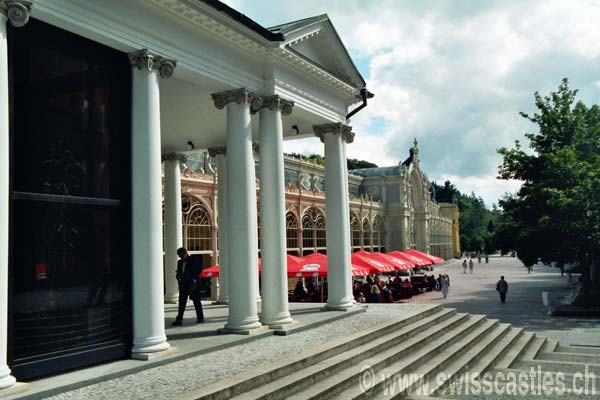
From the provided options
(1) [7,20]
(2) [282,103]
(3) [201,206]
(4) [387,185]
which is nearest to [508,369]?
(2) [282,103]

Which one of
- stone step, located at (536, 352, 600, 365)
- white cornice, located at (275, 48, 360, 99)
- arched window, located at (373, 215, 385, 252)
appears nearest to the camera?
white cornice, located at (275, 48, 360, 99)

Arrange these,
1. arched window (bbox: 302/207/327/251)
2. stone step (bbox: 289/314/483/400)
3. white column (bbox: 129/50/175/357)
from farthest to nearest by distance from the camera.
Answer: arched window (bbox: 302/207/327/251)
white column (bbox: 129/50/175/357)
stone step (bbox: 289/314/483/400)

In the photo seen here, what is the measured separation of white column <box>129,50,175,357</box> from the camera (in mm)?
8719

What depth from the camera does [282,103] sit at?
1250cm

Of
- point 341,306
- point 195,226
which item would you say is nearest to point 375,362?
point 341,306

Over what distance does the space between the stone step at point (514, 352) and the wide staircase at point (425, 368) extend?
Result: 0.03 m

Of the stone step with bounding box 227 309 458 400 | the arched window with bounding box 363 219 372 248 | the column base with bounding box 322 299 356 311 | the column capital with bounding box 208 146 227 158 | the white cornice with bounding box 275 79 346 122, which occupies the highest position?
the white cornice with bounding box 275 79 346 122

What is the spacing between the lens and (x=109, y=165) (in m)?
8.88

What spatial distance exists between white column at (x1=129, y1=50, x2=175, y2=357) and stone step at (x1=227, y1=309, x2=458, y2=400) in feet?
7.51

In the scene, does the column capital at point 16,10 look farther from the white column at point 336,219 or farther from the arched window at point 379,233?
the arched window at point 379,233

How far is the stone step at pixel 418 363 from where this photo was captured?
339 inches

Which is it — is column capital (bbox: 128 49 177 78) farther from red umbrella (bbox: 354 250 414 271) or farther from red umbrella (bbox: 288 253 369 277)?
red umbrella (bbox: 354 250 414 271)

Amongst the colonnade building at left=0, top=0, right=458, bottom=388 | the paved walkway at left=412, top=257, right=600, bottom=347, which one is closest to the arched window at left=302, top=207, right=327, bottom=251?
the paved walkway at left=412, top=257, right=600, bottom=347

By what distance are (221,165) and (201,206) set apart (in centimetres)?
1378
